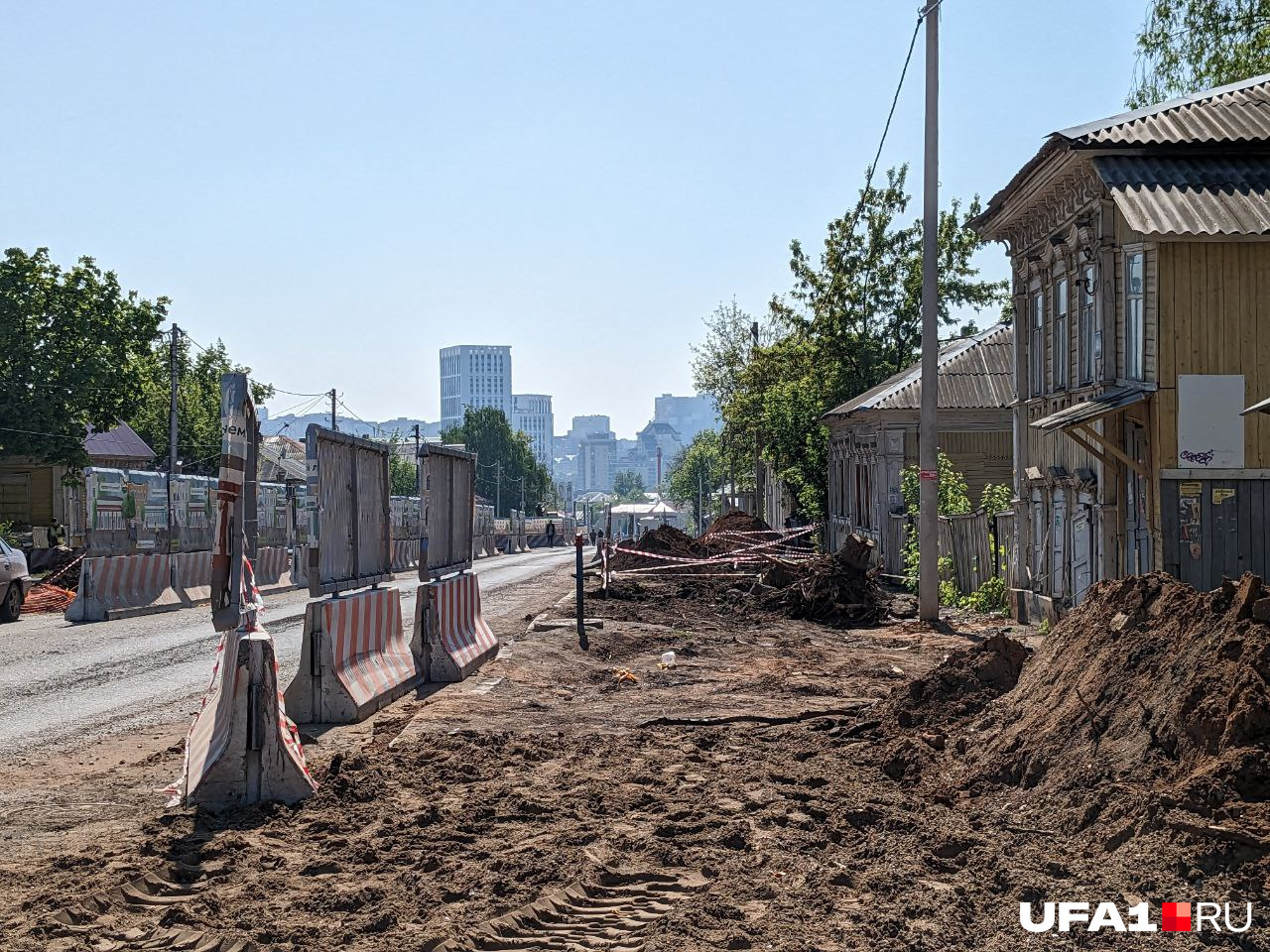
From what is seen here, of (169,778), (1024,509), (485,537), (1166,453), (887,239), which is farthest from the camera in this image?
(485,537)

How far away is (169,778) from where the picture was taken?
29.9ft

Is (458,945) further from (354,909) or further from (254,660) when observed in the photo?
(254,660)

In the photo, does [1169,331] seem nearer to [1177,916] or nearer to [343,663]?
[343,663]

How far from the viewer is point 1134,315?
57.3ft

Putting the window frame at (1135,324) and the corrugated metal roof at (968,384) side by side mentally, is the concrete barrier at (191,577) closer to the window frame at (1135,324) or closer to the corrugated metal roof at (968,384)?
the corrugated metal roof at (968,384)

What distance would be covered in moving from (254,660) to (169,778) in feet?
4.97

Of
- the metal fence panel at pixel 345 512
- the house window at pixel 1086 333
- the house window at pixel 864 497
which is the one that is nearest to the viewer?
the metal fence panel at pixel 345 512

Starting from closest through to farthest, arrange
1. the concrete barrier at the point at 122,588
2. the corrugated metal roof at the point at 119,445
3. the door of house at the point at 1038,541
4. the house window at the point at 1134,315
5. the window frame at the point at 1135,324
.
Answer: the window frame at the point at 1135,324
the house window at the point at 1134,315
the door of house at the point at 1038,541
the concrete barrier at the point at 122,588
the corrugated metal roof at the point at 119,445

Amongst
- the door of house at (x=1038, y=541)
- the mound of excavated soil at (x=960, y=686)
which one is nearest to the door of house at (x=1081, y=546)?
the door of house at (x=1038, y=541)

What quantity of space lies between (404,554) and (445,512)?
3474 centimetres

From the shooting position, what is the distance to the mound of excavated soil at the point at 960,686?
413 inches

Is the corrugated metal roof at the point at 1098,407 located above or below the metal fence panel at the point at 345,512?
above

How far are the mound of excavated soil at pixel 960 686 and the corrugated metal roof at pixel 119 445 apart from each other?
188ft

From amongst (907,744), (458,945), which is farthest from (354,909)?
(907,744)
